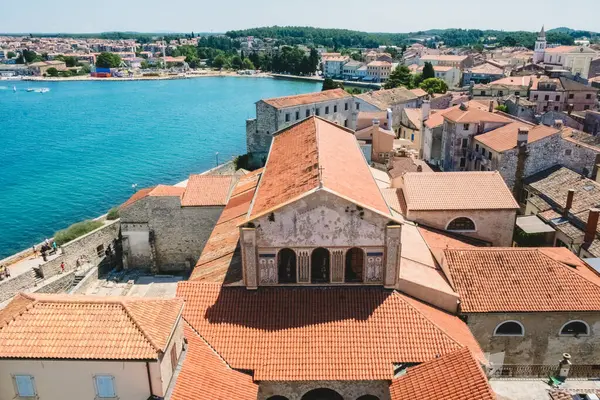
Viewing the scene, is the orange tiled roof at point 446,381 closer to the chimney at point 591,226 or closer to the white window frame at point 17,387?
the white window frame at point 17,387

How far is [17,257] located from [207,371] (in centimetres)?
2895

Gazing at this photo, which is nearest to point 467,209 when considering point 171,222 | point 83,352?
point 171,222

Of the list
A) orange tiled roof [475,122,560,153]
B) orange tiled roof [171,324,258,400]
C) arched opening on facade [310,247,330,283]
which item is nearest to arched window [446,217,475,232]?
arched opening on facade [310,247,330,283]

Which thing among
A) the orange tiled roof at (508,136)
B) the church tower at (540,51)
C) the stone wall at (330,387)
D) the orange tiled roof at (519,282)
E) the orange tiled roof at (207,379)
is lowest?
the stone wall at (330,387)

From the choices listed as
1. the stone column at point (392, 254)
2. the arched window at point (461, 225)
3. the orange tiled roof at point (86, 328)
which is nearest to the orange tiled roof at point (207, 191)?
the arched window at point (461, 225)

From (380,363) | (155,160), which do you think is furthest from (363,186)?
(155,160)

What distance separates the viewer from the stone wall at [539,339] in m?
20.1

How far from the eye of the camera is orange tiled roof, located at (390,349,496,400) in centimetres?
1457

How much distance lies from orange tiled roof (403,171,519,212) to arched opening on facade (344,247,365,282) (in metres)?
8.14

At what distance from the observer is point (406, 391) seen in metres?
15.8

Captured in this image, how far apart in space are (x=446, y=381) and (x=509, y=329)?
250 inches

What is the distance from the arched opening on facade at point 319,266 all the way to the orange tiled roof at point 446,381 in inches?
190

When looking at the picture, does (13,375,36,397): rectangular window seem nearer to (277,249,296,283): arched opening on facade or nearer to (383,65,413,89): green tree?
(277,249,296,283): arched opening on facade

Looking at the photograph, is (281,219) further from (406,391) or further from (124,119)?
(124,119)
